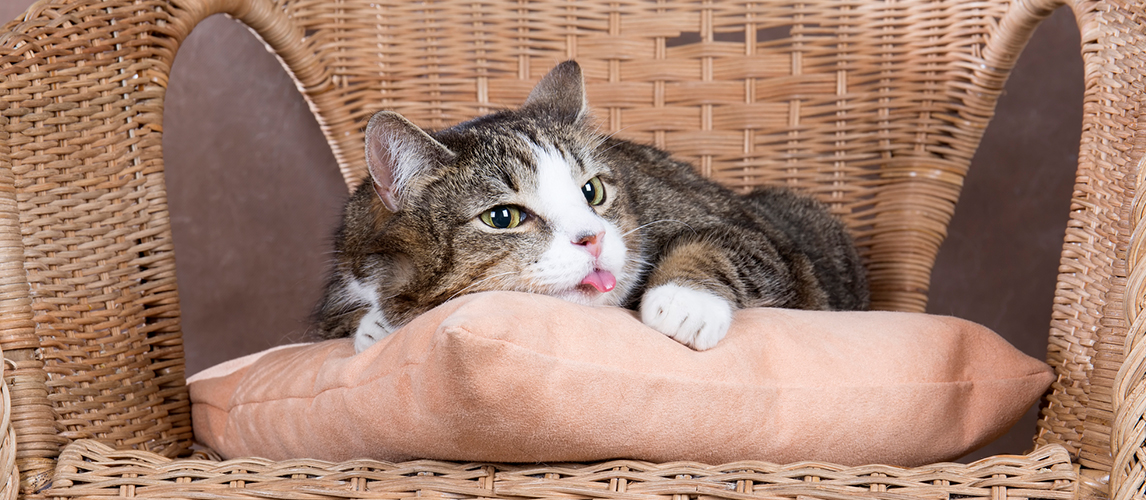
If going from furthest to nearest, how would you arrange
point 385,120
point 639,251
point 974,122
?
point 974,122, point 639,251, point 385,120

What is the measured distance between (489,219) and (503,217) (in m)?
0.02

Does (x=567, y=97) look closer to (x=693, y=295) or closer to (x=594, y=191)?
(x=594, y=191)

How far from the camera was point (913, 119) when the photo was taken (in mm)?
1746

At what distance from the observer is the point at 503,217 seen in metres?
1.07

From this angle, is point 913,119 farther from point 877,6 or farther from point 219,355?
point 219,355

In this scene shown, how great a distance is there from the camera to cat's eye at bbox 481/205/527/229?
1073 millimetres

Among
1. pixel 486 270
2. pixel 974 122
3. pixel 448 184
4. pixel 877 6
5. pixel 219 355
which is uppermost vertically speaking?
pixel 877 6

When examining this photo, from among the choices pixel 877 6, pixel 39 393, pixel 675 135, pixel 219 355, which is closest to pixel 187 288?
pixel 219 355

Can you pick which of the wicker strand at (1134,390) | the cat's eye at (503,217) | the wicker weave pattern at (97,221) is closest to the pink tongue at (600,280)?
the cat's eye at (503,217)

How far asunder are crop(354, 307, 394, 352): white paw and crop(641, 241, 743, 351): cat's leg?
37 centimetres

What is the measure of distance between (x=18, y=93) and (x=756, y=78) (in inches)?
53.1

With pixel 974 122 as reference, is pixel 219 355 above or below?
below

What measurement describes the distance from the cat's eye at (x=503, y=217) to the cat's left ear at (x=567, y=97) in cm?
28

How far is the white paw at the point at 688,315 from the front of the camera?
3.19 feet
